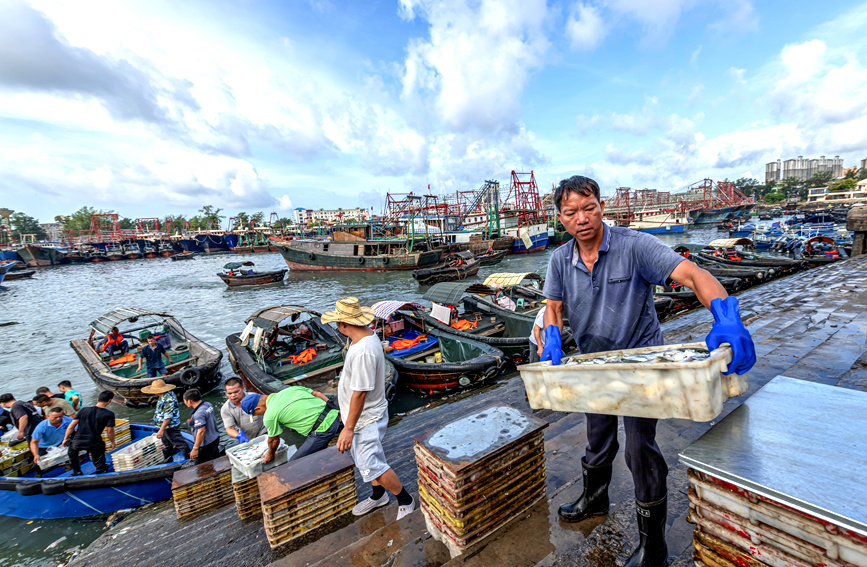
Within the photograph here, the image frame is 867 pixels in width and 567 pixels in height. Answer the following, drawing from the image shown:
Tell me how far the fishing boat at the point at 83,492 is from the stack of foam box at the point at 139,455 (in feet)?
0.54

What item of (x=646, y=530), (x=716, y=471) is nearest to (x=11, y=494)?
(x=646, y=530)

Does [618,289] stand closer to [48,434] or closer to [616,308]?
[616,308]

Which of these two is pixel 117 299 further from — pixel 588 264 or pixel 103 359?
pixel 588 264

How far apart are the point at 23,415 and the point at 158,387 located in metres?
2.91

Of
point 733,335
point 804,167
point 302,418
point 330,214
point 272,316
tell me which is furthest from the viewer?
point 330,214

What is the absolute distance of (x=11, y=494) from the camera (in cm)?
520

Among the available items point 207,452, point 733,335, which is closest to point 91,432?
point 207,452

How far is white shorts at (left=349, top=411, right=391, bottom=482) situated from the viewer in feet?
9.91

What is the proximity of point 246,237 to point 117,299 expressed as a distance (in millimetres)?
46802

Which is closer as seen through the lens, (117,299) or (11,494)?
(11,494)

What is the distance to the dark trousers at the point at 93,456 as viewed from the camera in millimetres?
5422

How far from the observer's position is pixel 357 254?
33062mm

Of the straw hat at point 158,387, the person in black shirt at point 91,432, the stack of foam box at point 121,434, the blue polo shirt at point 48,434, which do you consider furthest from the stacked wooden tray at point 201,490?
the straw hat at point 158,387

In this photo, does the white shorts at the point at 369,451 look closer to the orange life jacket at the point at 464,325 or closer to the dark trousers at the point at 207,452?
the dark trousers at the point at 207,452
